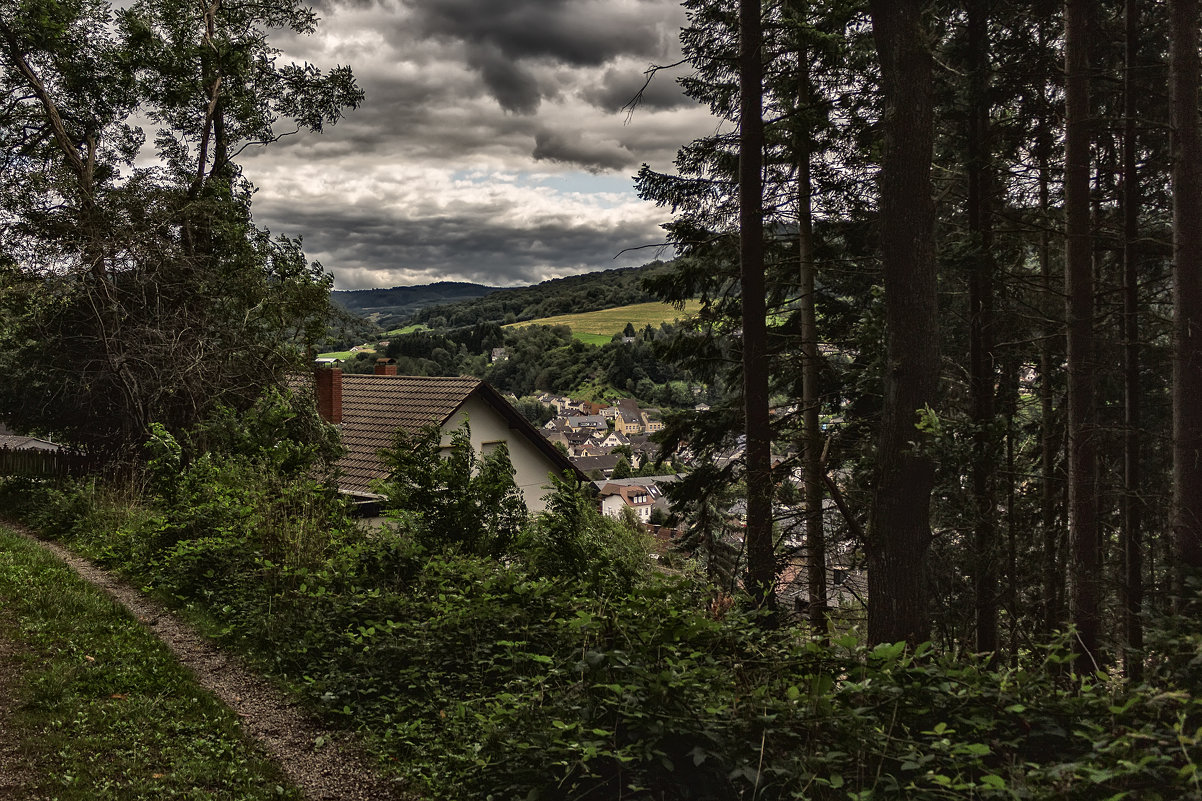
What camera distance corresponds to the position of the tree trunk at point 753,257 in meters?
9.20

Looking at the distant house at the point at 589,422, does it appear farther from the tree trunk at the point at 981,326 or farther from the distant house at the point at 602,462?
the tree trunk at the point at 981,326

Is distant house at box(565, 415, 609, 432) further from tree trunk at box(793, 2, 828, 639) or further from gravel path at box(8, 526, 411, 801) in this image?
gravel path at box(8, 526, 411, 801)

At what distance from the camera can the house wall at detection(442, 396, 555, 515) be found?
2286cm

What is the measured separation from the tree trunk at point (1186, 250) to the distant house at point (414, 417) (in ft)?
47.6

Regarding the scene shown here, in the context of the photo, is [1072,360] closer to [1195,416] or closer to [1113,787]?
[1195,416]

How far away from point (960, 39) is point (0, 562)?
42.5ft

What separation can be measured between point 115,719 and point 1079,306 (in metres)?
9.81

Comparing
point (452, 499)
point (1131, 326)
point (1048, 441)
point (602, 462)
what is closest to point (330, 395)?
point (452, 499)

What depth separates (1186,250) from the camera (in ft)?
23.0

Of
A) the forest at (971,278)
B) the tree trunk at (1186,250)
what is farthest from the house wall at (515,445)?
the tree trunk at (1186,250)

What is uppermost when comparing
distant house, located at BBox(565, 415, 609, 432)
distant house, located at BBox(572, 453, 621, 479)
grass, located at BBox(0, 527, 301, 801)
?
grass, located at BBox(0, 527, 301, 801)

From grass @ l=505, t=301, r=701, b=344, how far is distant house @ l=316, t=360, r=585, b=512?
268ft

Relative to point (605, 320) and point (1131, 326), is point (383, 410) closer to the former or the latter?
point (1131, 326)

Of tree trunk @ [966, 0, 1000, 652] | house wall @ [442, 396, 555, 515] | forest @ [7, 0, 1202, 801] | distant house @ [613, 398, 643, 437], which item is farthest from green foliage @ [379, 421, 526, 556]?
distant house @ [613, 398, 643, 437]
